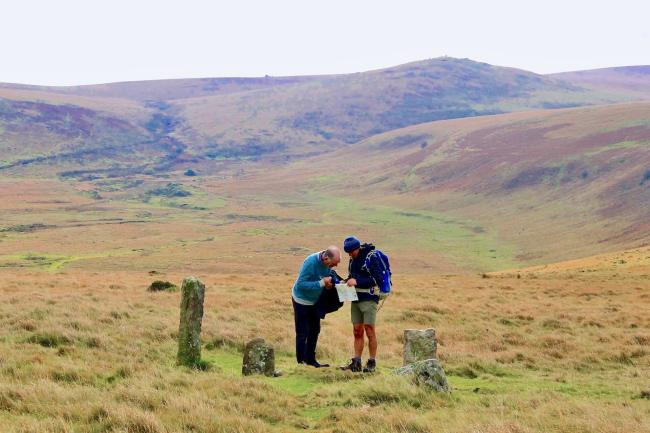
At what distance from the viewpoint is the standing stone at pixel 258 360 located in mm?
11570

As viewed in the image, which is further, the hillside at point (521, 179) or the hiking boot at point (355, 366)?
the hillside at point (521, 179)

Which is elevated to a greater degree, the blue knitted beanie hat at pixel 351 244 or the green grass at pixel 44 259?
the blue knitted beanie hat at pixel 351 244

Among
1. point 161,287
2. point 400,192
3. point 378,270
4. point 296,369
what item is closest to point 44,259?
point 161,287

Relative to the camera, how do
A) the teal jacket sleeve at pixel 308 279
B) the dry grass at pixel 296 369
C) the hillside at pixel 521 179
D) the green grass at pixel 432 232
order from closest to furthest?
the dry grass at pixel 296 369, the teal jacket sleeve at pixel 308 279, the green grass at pixel 432 232, the hillside at pixel 521 179

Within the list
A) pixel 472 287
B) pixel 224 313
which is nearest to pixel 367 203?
pixel 472 287

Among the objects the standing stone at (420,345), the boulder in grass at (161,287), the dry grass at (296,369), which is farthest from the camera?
the boulder in grass at (161,287)

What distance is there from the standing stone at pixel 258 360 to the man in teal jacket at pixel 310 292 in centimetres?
95

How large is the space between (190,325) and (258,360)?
4.60 ft

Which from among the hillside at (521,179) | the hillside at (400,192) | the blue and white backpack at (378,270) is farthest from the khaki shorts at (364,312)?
the hillside at (521,179)

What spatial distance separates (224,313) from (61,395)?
34.1 ft

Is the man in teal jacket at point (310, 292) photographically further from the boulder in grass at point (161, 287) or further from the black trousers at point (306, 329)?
the boulder in grass at point (161, 287)

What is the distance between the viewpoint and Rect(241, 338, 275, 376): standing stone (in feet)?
38.0

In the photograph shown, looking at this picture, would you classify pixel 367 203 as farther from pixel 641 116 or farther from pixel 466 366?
pixel 466 366

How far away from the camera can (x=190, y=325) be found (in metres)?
11.7
